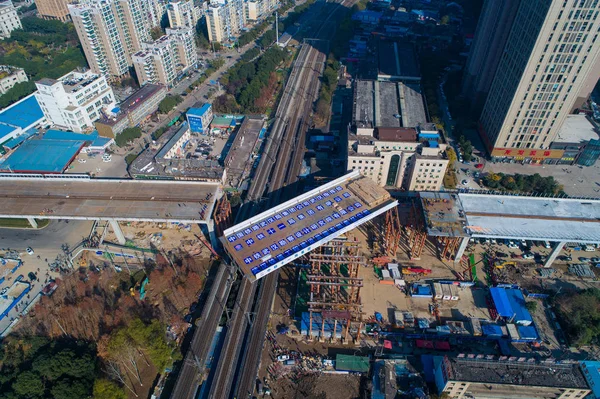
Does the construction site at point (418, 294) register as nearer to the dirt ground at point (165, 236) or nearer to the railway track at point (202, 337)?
the railway track at point (202, 337)

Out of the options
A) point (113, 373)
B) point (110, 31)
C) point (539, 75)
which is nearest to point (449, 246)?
point (539, 75)

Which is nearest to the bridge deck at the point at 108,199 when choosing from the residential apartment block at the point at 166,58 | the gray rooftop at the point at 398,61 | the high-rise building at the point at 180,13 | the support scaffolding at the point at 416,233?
the support scaffolding at the point at 416,233

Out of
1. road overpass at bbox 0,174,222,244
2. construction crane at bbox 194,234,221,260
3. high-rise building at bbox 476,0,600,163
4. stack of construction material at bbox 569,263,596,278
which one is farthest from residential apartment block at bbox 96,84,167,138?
stack of construction material at bbox 569,263,596,278

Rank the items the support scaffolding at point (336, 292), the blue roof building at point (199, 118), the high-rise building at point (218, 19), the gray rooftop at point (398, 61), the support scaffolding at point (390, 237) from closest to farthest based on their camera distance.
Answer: the support scaffolding at point (336, 292) < the support scaffolding at point (390, 237) < the blue roof building at point (199, 118) < the gray rooftop at point (398, 61) < the high-rise building at point (218, 19)

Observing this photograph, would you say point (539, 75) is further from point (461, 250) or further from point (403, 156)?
point (461, 250)

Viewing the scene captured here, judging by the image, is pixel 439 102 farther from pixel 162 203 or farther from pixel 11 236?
pixel 11 236
